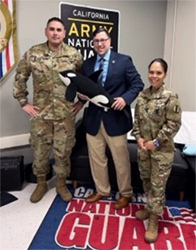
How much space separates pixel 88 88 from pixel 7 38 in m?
1.22

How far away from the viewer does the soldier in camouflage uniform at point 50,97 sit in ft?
6.35

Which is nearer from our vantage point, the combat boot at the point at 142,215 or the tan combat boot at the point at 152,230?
the tan combat boot at the point at 152,230

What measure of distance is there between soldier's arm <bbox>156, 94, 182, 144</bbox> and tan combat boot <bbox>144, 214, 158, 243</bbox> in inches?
23.4

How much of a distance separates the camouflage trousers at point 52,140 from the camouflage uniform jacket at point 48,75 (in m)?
0.08

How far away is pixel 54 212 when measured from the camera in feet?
6.61

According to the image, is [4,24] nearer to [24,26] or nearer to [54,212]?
[24,26]

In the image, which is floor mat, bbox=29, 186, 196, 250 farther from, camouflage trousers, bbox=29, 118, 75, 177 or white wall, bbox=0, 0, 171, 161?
white wall, bbox=0, 0, 171, 161

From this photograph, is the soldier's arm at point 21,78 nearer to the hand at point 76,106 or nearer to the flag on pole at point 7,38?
the hand at point 76,106

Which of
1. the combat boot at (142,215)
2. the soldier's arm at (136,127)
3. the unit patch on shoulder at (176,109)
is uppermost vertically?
the unit patch on shoulder at (176,109)

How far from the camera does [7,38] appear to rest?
2432 mm

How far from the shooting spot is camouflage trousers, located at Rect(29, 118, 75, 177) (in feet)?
6.72

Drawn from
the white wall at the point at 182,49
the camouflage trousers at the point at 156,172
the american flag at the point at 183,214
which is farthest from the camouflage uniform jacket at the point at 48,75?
the white wall at the point at 182,49

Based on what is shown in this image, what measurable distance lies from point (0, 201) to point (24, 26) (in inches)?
67.8

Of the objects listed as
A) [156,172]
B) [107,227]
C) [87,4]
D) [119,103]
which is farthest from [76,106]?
[87,4]
